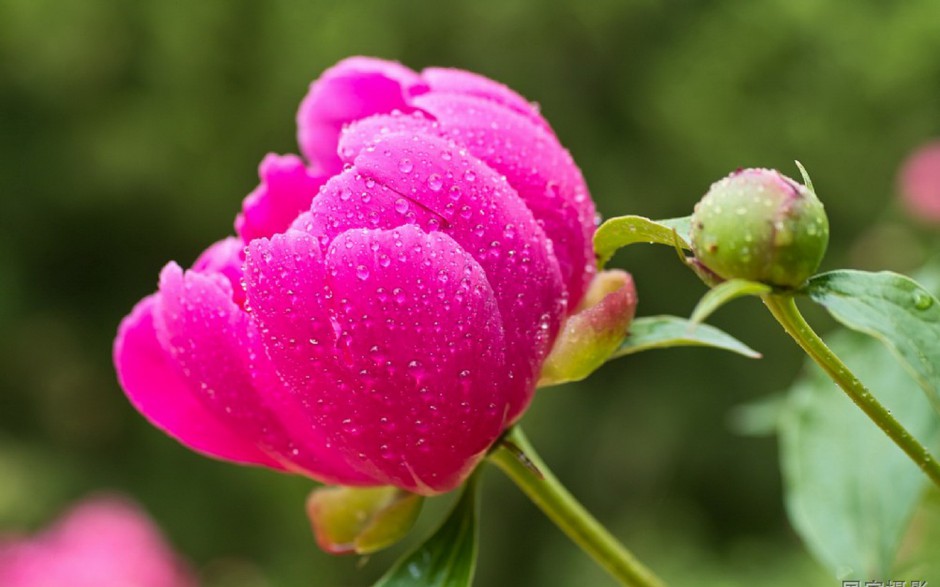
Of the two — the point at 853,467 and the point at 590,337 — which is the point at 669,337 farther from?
the point at 853,467

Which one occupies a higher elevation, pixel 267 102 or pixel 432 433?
pixel 432 433

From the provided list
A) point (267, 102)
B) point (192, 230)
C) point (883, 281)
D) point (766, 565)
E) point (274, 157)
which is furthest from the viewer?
point (192, 230)

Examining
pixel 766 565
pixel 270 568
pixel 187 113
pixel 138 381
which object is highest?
pixel 138 381

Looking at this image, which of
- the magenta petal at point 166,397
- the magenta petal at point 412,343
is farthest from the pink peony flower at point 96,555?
the magenta petal at point 412,343

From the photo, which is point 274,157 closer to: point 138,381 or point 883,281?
point 138,381

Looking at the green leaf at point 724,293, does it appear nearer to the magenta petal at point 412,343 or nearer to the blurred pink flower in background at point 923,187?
the magenta petal at point 412,343

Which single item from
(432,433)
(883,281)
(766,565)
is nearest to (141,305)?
(432,433)
